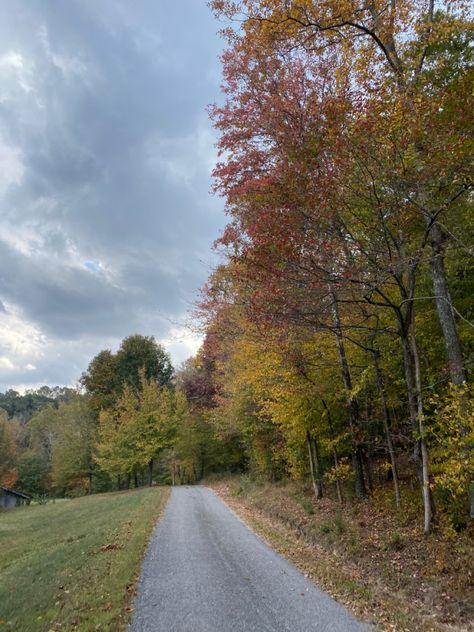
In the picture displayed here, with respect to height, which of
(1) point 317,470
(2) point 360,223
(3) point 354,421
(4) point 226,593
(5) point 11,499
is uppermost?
(2) point 360,223

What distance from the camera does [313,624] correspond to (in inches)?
223

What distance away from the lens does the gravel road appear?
5660 millimetres

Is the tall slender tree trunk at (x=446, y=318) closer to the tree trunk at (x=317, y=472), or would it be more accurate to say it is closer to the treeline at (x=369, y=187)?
the treeline at (x=369, y=187)

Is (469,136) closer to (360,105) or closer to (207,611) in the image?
(360,105)

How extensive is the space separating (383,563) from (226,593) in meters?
3.37

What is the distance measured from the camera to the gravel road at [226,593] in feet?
18.6

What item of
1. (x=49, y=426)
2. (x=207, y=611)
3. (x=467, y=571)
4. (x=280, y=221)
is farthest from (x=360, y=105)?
(x=49, y=426)

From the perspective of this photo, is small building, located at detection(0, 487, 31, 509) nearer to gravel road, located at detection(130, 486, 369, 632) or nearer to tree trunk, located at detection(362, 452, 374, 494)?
gravel road, located at detection(130, 486, 369, 632)

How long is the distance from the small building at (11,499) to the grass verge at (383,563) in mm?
44783

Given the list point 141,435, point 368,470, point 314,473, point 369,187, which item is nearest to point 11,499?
point 141,435

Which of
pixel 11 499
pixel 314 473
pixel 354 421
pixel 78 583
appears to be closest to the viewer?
pixel 78 583

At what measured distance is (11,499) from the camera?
48594 millimetres

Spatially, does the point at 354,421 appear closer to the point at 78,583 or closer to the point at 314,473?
the point at 314,473

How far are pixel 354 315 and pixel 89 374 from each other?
45.5m
